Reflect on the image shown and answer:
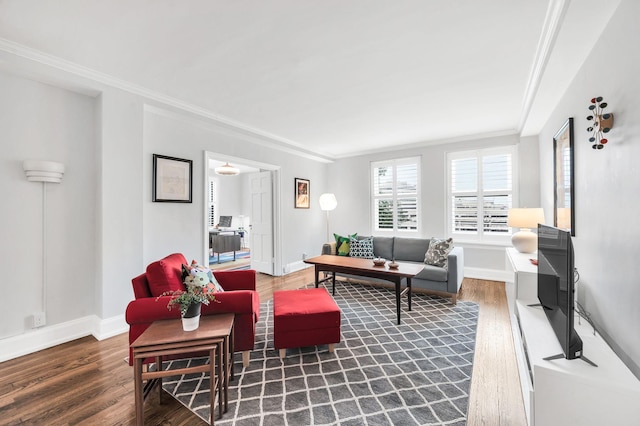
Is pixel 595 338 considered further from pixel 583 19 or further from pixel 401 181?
pixel 401 181

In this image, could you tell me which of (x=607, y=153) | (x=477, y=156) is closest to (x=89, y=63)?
(x=607, y=153)

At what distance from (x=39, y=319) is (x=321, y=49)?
140 inches

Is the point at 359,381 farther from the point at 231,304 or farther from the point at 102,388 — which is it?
the point at 102,388

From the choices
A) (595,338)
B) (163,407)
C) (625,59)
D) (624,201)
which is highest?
(625,59)

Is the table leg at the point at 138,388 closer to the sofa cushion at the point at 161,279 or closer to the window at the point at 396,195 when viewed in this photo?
the sofa cushion at the point at 161,279

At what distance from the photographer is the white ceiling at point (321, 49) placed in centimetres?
183

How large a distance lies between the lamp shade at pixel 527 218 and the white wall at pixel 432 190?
126cm

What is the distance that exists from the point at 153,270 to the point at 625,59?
3275 millimetres

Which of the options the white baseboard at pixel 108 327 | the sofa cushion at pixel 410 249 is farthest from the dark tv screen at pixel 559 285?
the white baseboard at pixel 108 327

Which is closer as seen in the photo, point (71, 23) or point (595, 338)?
point (595, 338)

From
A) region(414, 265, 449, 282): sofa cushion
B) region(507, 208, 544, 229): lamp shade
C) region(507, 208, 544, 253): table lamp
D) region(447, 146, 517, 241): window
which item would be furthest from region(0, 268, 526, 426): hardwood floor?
region(447, 146, 517, 241): window

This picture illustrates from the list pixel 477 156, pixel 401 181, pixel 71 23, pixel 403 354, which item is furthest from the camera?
pixel 401 181

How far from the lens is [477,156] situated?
16.3 ft

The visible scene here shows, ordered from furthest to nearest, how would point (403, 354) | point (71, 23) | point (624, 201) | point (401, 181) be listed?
1. point (401, 181)
2. point (403, 354)
3. point (71, 23)
4. point (624, 201)
